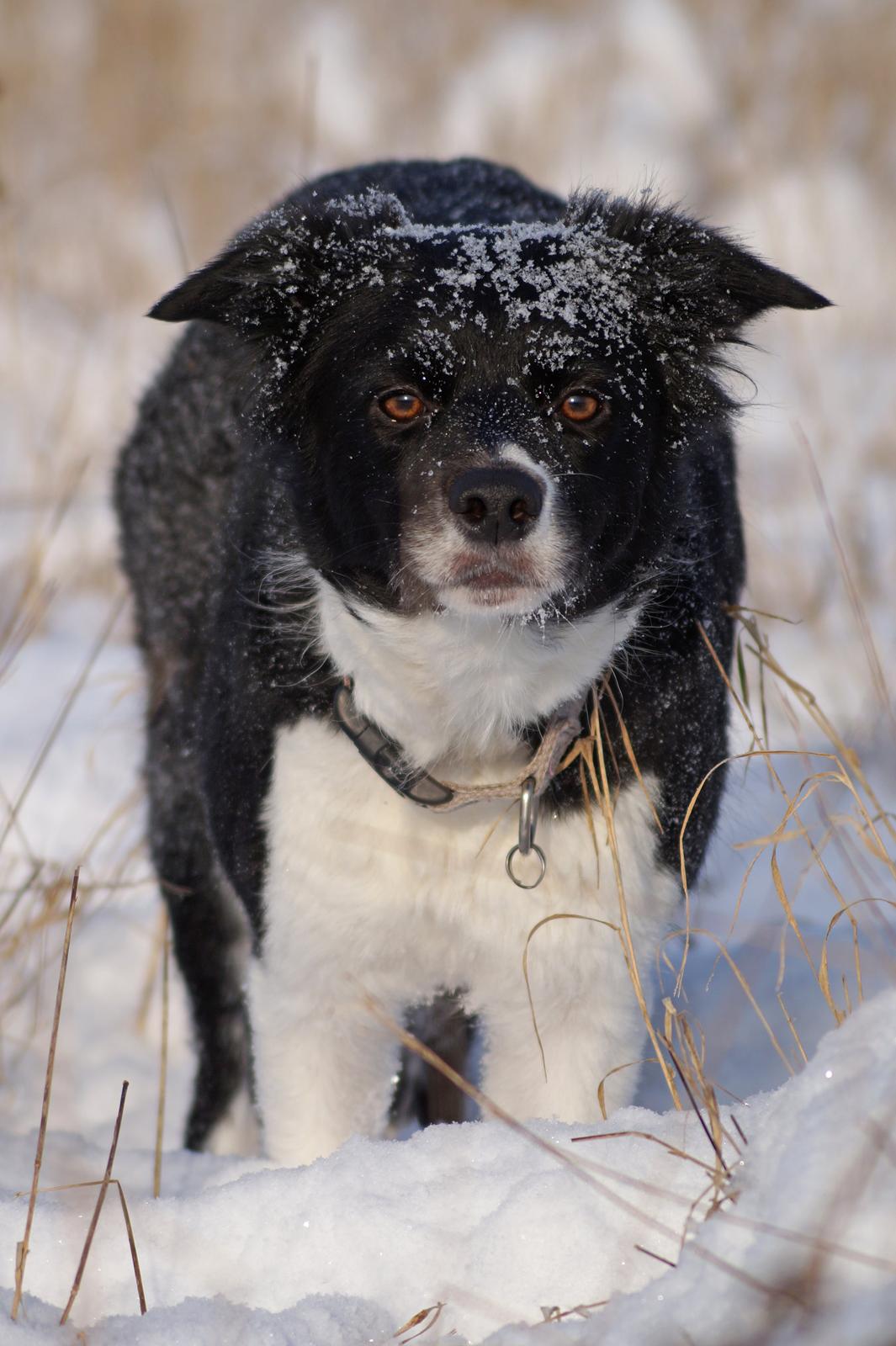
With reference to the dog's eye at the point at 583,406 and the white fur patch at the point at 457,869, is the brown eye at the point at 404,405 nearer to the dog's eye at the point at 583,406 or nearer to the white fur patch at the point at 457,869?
the dog's eye at the point at 583,406

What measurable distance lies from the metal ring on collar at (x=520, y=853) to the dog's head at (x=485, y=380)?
1.45 feet

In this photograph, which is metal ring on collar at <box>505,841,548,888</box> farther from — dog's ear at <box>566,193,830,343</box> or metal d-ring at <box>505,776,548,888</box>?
dog's ear at <box>566,193,830,343</box>

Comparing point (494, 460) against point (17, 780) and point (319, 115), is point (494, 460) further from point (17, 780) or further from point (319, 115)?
point (319, 115)

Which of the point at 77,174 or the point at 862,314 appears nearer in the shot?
the point at 862,314

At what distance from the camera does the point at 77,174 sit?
10445 mm

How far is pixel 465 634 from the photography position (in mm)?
2729

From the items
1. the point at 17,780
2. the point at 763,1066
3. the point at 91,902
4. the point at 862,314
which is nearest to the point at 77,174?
the point at 862,314

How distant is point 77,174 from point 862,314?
5528 mm

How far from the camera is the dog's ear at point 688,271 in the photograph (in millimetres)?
2805

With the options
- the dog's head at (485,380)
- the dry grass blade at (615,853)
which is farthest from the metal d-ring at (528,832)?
the dog's head at (485,380)

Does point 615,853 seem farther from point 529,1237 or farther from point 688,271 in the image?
point 688,271

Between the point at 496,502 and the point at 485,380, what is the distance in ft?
1.00

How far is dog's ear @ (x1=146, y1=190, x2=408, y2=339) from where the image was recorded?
111 inches

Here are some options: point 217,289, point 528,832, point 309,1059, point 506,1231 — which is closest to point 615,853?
point 528,832
